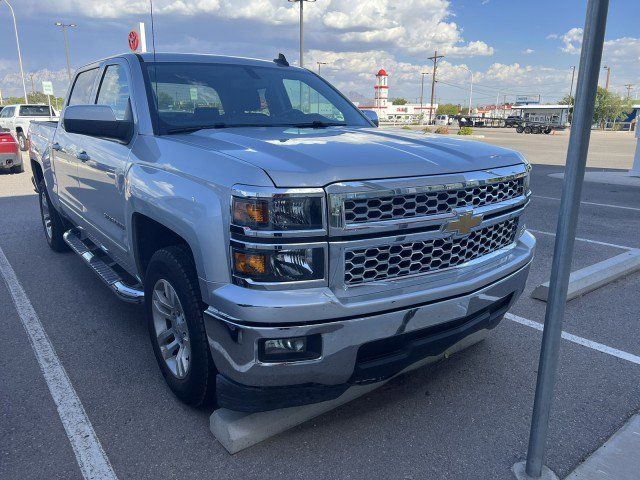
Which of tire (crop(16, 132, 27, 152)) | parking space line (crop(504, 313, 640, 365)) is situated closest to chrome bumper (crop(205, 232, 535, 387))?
parking space line (crop(504, 313, 640, 365))

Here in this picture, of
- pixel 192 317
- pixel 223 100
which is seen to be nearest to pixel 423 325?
pixel 192 317

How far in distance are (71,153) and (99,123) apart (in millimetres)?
1541

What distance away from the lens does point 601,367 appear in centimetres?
334

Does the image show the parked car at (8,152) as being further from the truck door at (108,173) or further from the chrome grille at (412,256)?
the chrome grille at (412,256)

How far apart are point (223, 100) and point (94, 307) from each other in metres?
2.14

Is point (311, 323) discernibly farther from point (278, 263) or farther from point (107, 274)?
point (107, 274)

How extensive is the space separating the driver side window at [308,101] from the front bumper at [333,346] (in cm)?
195

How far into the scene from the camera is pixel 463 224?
2.43 meters

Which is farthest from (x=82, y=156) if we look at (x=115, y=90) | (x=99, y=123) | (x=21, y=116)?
(x=21, y=116)

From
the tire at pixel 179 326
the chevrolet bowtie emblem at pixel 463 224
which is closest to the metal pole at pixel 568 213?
the chevrolet bowtie emblem at pixel 463 224

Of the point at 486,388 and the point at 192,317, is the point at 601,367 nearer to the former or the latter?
the point at 486,388

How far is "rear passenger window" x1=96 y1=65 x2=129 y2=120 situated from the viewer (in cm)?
351

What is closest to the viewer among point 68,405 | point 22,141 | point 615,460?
point 615,460

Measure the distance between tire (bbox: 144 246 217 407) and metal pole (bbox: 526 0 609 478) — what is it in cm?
151
